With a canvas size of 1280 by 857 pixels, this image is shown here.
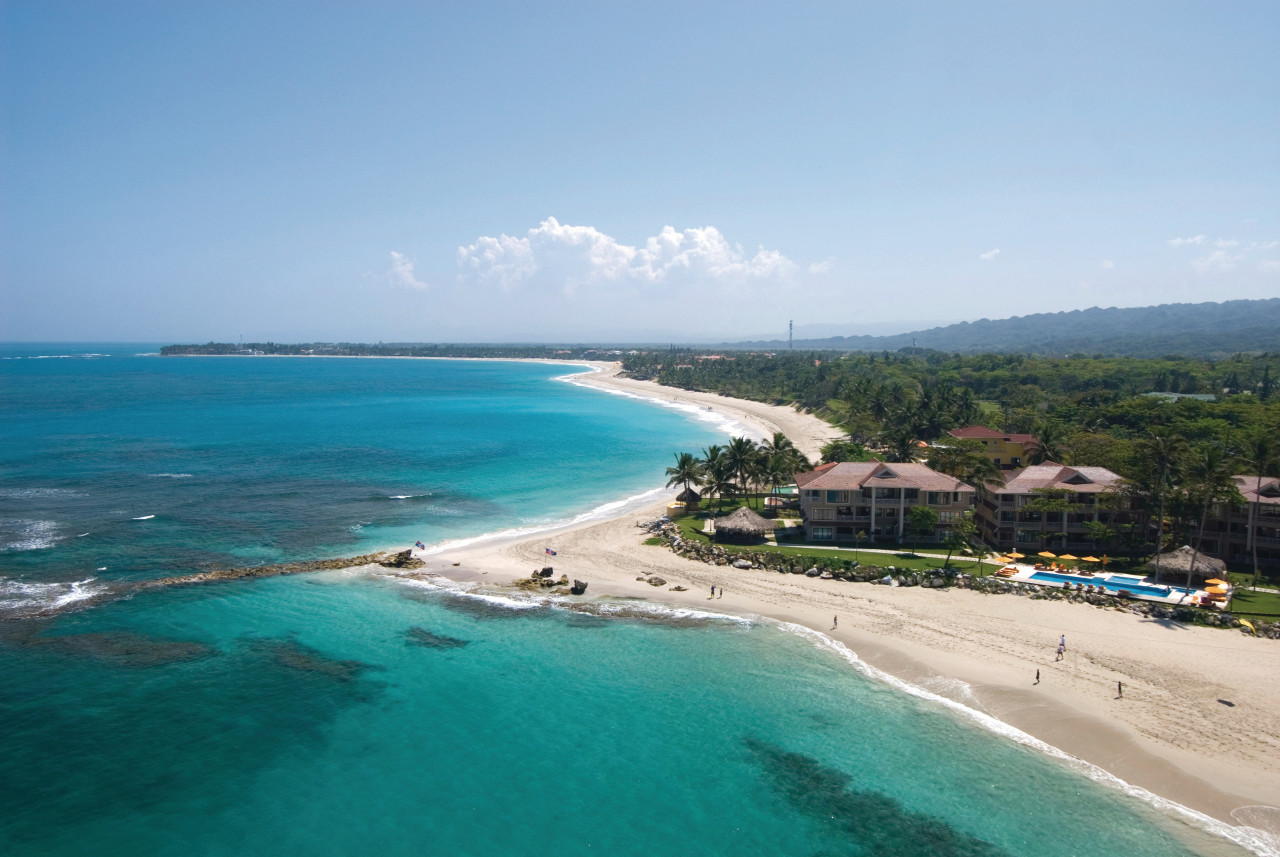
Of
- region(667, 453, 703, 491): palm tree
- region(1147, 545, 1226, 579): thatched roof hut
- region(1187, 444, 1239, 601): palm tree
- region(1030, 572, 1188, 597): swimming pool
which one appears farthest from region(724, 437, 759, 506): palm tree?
region(1187, 444, 1239, 601): palm tree

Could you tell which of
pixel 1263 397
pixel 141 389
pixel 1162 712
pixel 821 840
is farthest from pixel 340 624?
pixel 141 389

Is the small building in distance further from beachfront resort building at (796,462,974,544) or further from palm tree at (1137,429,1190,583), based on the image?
palm tree at (1137,429,1190,583)

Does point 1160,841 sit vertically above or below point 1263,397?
below

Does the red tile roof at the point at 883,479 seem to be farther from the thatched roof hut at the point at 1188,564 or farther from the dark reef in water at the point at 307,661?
the dark reef in water at the point at 307,661

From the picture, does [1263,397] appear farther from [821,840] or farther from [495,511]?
[821,840]

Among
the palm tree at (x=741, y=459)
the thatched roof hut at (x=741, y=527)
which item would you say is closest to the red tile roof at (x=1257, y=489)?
the thatched roof hut at (x=741, y=527)
